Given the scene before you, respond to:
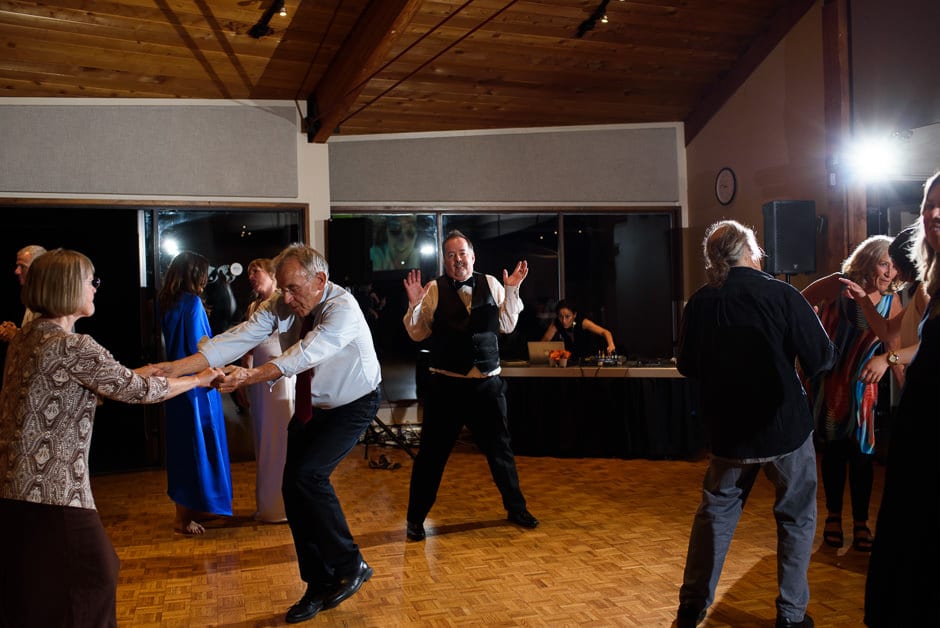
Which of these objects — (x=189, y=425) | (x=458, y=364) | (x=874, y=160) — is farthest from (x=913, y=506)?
(x=874, y=160)

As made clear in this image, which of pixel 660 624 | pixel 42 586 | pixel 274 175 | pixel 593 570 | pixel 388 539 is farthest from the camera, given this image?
pixel 274 175

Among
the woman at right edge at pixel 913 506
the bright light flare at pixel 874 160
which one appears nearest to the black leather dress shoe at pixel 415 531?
the woman at right edge at pixel 913 506

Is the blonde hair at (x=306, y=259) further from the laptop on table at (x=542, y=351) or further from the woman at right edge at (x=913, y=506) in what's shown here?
the laptop on table at (x=542, y=351)

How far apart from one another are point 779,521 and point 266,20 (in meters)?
4.77

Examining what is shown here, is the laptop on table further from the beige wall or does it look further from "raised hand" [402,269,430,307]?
"raised hand" [402,269,430,307]

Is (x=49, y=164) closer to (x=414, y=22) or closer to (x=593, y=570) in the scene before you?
(x=414, y=22)

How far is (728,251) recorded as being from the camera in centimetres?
283

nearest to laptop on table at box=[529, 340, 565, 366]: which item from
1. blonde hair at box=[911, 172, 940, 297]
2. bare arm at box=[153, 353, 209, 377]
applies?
bare arm at box=[153, 353, 209, 377]

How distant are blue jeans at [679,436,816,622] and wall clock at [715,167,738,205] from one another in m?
5.35

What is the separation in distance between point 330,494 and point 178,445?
1720 millimetres

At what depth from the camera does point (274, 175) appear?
7.00 m

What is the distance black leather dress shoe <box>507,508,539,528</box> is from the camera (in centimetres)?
450

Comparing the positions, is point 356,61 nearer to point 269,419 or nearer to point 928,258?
point 269,419

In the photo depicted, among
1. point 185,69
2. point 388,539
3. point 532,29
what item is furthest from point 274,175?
point 388,539
